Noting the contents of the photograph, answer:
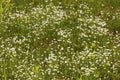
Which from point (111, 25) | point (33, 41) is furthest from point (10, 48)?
point (111, 25)

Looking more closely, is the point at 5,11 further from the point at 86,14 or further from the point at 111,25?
the point at 111,25

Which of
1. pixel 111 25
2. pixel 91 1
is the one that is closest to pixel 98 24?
pixel 111 25

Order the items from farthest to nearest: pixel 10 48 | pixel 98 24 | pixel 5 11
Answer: pixel 5 11 → pixel 98 24 → pixel 10 48

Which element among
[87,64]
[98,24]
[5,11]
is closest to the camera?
[87,64]

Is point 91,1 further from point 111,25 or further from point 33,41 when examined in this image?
point 33,41

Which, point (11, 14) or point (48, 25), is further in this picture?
point (11, 14)

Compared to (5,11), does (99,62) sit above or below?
below
